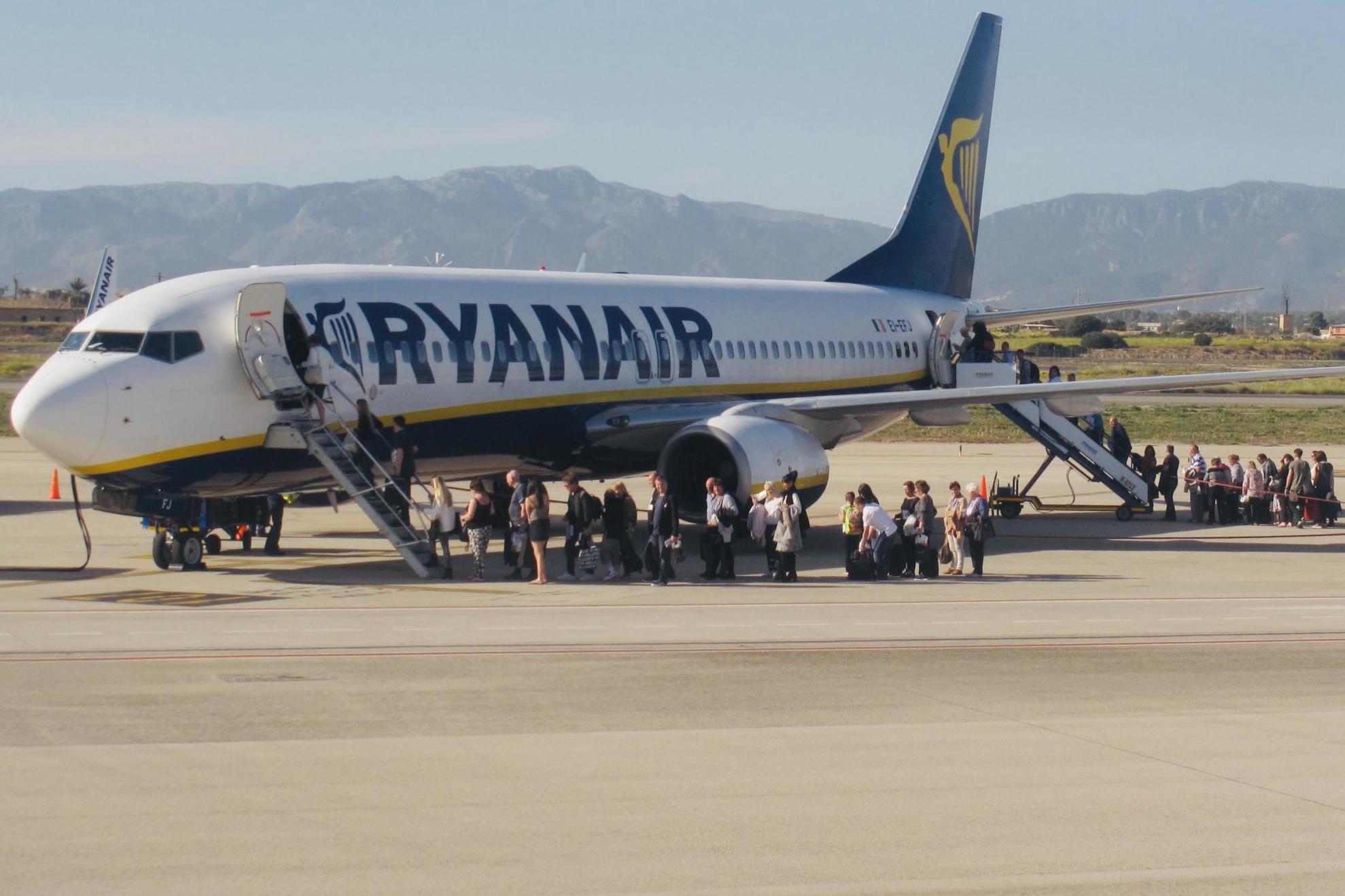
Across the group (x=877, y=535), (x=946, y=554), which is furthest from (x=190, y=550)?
(x=946, y=554)

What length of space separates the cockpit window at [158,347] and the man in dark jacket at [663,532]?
7.23 metres

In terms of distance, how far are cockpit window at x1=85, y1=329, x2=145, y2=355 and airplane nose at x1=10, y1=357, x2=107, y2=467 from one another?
72 cm

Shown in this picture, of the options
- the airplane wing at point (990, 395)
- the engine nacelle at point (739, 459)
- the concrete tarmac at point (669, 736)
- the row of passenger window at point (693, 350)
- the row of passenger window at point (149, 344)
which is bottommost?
the concrete tarmac at point (669, 736)

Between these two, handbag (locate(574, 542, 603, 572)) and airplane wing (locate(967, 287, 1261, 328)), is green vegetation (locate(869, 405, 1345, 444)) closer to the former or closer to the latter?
airplane wing (locate(967, 287, 1261, 328))

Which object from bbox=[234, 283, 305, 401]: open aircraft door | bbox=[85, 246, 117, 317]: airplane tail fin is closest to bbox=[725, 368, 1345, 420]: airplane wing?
bbox=[234, 283, 305, 401]: open aircraft door

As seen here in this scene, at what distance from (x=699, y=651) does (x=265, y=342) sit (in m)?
9.40

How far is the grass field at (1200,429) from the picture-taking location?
2322 inches

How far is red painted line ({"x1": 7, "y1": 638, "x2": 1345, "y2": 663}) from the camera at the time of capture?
57.1ft

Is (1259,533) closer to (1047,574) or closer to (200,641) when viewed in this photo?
(1047,574)

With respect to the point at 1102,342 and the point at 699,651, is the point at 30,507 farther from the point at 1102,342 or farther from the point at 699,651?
the point at 1102,342

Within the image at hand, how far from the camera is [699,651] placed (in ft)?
60.0

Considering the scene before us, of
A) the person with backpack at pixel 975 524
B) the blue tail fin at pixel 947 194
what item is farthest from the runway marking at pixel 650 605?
the blue tail fin at pixel 947 194

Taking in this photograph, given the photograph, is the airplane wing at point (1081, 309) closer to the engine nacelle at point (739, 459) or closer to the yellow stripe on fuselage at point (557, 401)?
the yellow stripe on fuselage at point (557, 401)

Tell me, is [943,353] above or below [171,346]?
above
